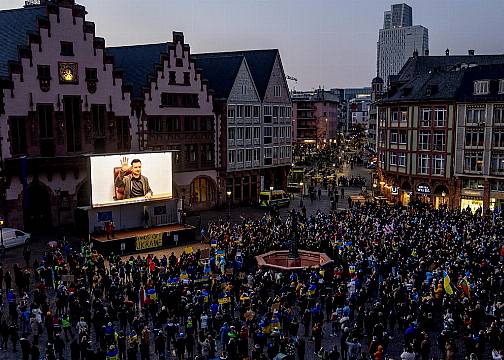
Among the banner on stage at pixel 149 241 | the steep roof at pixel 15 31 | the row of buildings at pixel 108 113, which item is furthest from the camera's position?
the steep roof at pixel 15 31

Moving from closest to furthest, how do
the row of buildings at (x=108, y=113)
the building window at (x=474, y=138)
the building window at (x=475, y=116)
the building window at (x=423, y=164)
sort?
the row of buildings at (x=108, y=113) < the building window at (x=475, y=116) < the building window at (x=474, y=138) < the building window at (x=423, y=164)

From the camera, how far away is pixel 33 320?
2623cm

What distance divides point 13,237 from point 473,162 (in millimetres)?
48840

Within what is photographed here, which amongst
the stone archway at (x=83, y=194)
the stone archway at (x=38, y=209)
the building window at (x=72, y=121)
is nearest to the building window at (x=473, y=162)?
the stone archway at (x=83, y=194)

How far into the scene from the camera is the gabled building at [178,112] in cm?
6209

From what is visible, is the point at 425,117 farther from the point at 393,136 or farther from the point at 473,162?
the point at 473,162

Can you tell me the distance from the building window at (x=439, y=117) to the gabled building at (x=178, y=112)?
1035 inches

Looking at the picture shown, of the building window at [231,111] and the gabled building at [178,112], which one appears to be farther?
the building window at [231,111]

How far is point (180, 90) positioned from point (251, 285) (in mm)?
37009

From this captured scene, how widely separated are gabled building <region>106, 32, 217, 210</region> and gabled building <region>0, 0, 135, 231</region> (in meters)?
4.78

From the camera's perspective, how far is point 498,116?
6397 cm

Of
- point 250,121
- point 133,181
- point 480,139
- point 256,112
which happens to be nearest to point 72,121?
point 133,181

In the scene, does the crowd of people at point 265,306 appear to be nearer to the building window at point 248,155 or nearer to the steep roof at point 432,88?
the steep roof at point 432,88

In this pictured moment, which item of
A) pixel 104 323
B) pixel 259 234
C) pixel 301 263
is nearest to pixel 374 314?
pixel 104 323
